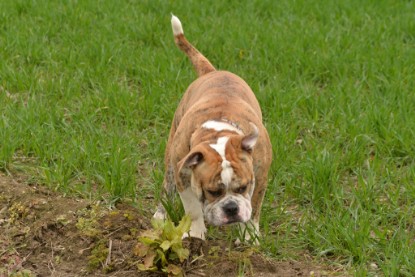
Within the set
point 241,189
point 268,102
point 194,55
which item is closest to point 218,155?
point 241,189

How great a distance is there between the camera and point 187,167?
394cm

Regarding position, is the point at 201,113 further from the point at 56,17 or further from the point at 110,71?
the point at 56,17

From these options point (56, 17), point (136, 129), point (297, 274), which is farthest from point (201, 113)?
point (56, 17)

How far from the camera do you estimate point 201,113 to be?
14.2ft

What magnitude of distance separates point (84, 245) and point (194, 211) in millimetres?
651

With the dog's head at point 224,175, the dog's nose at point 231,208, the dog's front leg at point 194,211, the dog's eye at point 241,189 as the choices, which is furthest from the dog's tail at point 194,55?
the dog's nose at point 231,208

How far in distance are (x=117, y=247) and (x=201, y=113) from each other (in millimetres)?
894

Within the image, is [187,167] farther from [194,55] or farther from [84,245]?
[194,55]

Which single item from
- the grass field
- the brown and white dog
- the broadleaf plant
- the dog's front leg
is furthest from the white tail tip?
the broadleaf plant

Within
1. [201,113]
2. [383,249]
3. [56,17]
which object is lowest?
[56,17]

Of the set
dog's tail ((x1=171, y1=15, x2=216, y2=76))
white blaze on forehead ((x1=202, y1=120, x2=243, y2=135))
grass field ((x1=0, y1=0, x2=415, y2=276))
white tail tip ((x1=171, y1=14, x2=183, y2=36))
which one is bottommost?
grass field ((x1=0, y1=0, x2=415, y2=276))

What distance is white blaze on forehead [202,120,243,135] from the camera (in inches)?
162

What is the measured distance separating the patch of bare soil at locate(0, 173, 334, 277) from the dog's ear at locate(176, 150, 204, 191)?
1.10ft

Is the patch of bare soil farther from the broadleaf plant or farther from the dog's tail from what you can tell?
the dog's tail
